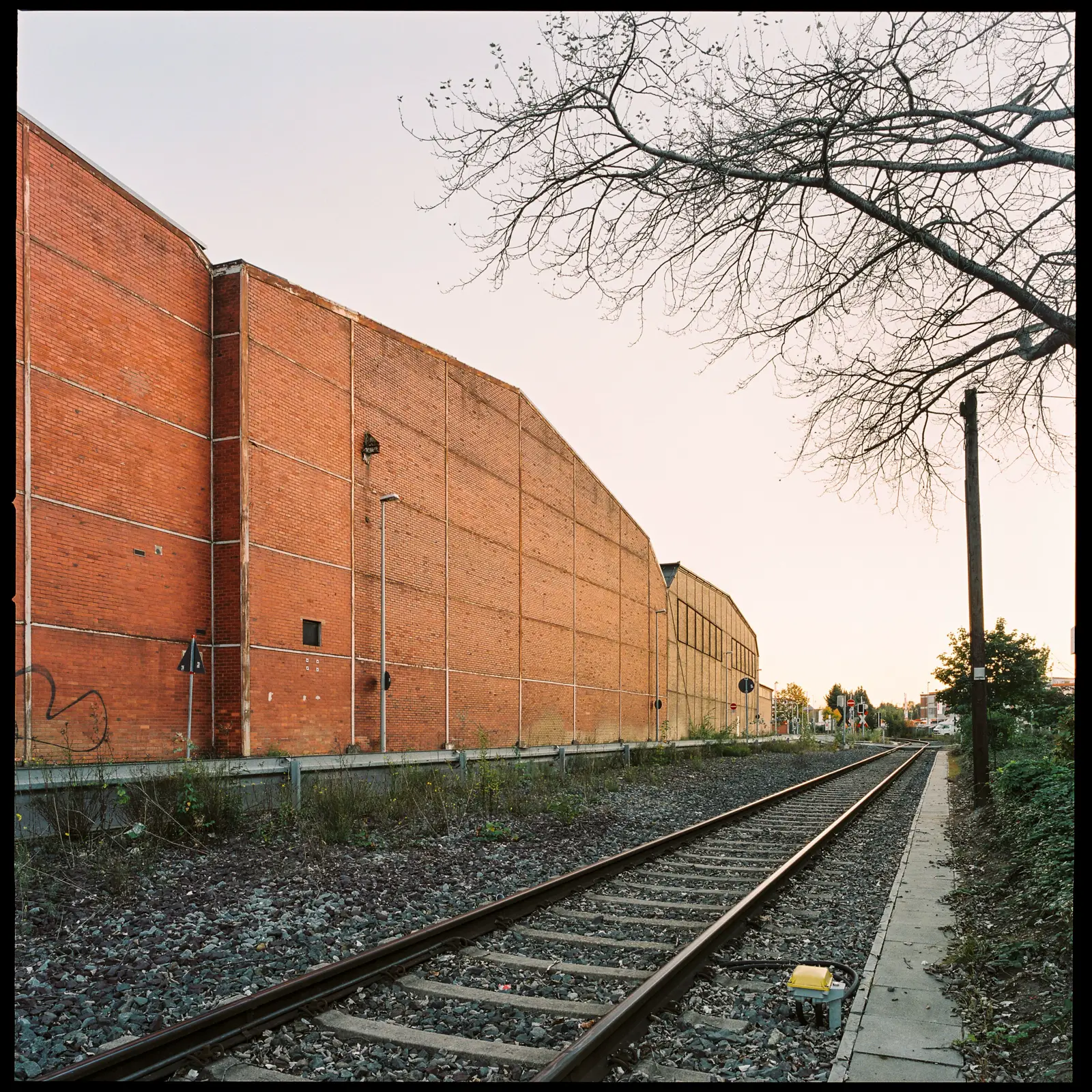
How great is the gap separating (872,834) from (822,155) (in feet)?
36.4

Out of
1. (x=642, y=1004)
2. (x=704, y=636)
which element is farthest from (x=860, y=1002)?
(x=704, y=636)

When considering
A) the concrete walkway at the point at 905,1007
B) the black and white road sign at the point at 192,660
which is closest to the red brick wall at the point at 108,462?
the black and white road sign at the point at 192,660

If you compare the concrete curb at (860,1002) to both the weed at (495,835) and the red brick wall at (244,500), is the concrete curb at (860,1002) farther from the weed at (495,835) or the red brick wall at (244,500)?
the red brick wall at (244,500)

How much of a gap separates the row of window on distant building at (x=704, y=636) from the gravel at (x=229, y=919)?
45.4 meters

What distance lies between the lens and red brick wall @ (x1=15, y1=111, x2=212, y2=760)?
18.0 m

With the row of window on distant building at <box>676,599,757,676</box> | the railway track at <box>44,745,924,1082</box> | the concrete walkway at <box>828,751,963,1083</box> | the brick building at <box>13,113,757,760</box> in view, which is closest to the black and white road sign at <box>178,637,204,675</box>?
the brick building at <box>13,113,757,760</box>

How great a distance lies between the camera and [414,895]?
9289mm

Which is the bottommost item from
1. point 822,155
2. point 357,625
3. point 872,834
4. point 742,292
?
point 872,834

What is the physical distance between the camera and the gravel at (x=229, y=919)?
221 inches

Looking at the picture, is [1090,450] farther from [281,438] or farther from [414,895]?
[281,438]

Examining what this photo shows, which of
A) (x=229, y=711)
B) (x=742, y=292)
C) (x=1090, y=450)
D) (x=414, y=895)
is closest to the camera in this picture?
(x=1090, y=450)

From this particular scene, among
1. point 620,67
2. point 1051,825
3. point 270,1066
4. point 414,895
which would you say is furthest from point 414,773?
point 620,67

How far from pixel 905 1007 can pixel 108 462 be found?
18.4 m

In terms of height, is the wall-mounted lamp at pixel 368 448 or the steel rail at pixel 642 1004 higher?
the wall-mounted lamp at pixel 368 448
